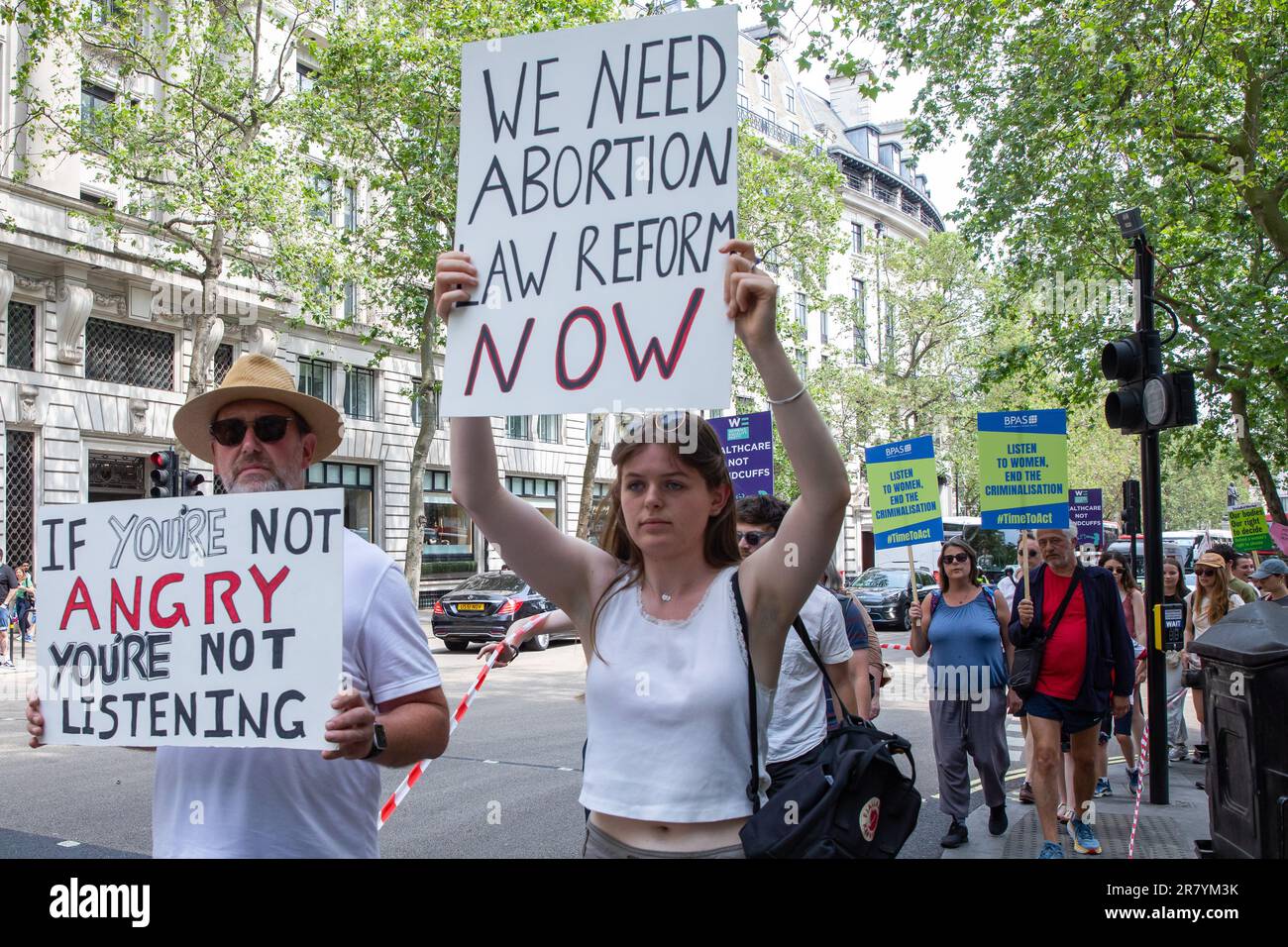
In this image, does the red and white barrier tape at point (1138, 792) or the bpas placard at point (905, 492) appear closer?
the red and white barrier tape at point (1138, 792)

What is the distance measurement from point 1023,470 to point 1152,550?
5.11ft

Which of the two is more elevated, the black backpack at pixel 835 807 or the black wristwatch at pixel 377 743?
the black wristwatch at pixel 377 743

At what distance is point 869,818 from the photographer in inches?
92.0

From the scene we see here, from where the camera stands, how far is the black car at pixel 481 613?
21.4 m

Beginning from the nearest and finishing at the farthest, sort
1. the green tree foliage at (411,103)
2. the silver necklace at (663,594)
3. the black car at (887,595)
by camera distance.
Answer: the silver necklace at (663,594), the green tree foliage at (411,103), the black car at (887,595)

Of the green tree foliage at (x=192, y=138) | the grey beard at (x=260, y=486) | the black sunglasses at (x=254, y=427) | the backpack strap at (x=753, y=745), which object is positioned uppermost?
the green tree foliage at (x=192, y=138)

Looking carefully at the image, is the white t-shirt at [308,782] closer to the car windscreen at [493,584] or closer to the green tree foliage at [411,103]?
the car windscreen at [493,584]

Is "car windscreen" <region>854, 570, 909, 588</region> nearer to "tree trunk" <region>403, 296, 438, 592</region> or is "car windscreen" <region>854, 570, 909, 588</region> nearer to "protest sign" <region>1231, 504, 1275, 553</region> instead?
"tree trunk" <region>403, 296, 438, 592</region>

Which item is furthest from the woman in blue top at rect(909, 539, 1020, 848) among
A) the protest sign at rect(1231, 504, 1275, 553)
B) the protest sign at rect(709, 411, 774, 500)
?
the protest sign at rect(1231, 504, 1275, 553)

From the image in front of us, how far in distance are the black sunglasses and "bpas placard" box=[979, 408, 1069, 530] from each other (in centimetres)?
602

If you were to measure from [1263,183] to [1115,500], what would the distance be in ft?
189

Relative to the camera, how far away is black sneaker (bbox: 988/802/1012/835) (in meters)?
7.21

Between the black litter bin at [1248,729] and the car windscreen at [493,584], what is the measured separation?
1877 centimetres

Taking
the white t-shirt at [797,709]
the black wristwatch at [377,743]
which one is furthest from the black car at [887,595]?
the black wristwatch at [377,743]
